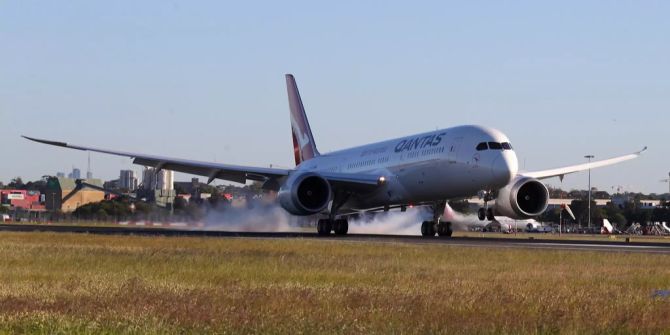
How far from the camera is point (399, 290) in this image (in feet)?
65.8

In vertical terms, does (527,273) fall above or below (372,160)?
below

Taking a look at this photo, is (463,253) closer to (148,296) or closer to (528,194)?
(148,296)

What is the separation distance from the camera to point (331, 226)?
54875 mm

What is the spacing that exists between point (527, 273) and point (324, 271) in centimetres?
419

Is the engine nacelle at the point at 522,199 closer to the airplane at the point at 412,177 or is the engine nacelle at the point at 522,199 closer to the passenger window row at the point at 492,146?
the airplane at the point at 412,177

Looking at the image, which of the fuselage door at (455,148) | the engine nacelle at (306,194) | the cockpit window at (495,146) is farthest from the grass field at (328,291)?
the engine nacelle at (306,194)

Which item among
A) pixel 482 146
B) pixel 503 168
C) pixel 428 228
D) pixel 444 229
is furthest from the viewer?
pixel 428 228

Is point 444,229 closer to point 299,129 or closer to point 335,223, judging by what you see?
point 335,223

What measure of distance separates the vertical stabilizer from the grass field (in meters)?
34.1

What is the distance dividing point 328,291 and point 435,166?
99.5 ft

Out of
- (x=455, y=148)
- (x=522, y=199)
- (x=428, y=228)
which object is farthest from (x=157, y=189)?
(x=455, y=148)

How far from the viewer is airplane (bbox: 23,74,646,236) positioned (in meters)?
47.8

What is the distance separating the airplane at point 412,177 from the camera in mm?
47750

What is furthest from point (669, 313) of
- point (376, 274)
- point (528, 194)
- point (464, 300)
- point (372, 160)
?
point (372, 160)
